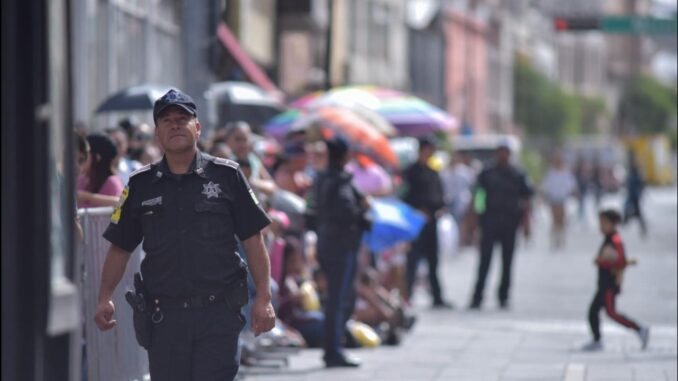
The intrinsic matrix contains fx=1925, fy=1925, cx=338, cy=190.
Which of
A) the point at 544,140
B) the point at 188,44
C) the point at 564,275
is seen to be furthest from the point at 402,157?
the point at 544,140

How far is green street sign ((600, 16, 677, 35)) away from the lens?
4572cm

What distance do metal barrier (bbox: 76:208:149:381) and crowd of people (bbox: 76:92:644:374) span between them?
2.31ft

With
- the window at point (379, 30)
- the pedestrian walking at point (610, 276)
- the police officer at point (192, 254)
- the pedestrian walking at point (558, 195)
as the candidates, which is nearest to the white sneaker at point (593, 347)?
the pedestrian walking at point (610, 276)

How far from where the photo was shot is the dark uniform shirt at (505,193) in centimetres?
2088

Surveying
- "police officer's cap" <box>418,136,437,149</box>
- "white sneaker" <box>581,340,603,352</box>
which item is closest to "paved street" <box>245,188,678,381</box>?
"white sneaker" <box>581,340,603,352</box>

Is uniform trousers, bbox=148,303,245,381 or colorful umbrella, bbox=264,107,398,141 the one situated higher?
colorful umbrella, bbox=264,107,398,141

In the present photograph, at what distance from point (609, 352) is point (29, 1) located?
10.1m

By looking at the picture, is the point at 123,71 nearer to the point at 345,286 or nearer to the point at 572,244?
the point at 345,286

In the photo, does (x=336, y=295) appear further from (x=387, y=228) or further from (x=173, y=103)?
(x=173, y=103)

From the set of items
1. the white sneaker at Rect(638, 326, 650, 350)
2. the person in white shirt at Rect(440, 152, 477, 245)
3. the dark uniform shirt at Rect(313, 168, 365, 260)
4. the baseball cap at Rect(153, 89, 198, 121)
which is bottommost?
the person in white shirt at Rect(440, 152, 477, 245)

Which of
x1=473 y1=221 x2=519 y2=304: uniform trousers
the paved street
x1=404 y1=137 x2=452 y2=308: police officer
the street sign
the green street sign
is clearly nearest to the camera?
the paved street

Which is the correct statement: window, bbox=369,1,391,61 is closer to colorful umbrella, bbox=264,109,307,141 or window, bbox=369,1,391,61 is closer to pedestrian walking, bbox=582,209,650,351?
colorful umbrella, bbox=264,109,307,141

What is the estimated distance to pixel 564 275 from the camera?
2778 cm

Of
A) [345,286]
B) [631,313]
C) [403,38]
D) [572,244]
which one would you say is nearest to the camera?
[345,286]
